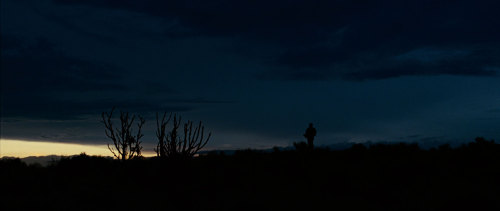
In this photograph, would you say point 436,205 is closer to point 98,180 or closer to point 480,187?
point 480,187

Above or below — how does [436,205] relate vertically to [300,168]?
below

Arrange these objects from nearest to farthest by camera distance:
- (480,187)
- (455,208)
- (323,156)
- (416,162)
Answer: (455,208)
(480,187)
(416,162)
(323,156)

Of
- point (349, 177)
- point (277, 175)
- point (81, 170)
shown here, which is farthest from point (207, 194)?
point (81, 170)

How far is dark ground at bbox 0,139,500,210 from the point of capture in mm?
12195

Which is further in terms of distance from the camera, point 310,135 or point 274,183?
point 310,135

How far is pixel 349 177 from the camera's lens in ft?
52.5

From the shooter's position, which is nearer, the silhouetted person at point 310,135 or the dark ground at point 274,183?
the dark ground at point 274,183

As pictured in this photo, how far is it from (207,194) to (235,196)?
3.28ft

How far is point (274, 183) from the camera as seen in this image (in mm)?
15664

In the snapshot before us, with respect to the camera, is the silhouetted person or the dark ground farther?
the silhouetted person

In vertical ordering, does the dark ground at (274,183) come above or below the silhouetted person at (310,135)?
below

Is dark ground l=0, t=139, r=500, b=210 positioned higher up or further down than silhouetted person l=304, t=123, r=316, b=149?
→ further down

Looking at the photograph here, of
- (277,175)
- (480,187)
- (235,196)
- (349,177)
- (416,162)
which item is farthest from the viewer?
(416,162)

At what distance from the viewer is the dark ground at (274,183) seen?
1220 centimetres
